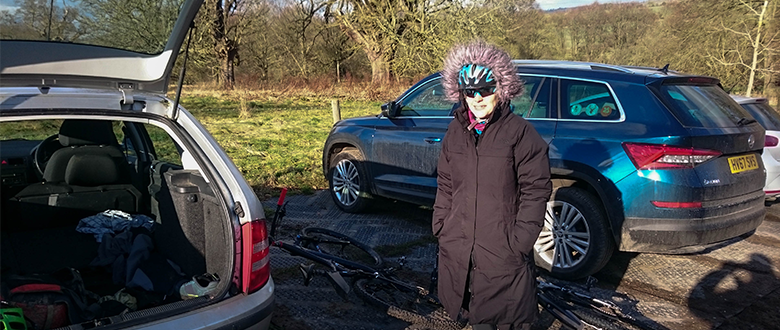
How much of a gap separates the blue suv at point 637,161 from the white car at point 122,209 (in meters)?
2.74

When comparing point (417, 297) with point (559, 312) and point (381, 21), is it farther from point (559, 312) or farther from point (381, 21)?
point (381, 21)

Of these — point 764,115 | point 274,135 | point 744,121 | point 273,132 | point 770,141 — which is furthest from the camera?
point 273,132

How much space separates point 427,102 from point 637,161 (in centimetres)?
240

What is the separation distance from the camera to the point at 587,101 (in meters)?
4.71

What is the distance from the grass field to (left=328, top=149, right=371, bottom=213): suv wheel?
3.21 ft

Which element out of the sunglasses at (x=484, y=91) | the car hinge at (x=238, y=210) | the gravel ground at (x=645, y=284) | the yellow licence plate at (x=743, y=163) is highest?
the sunglasses at (x=484, y=91)

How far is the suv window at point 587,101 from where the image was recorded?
14.9 ft

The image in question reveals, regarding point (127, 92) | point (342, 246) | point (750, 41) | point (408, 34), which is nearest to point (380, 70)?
point (408, 34)

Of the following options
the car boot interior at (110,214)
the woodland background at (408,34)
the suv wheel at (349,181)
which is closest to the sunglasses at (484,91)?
the car boot interior at (110,214)

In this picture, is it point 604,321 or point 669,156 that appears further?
point 669,156

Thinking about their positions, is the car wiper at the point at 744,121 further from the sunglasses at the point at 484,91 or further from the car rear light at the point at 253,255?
the car rear light at the point at 253,255

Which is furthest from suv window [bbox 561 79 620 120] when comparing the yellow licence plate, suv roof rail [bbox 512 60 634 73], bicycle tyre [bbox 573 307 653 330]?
bicycle tyre [bbox 573 307 653 330]

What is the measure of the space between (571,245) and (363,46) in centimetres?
2319

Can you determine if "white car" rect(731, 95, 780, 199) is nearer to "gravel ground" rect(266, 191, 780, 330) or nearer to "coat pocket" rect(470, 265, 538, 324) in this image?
"gravel ground" rect(266, 191, 780, 330)
